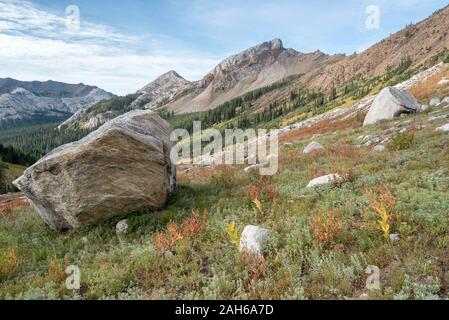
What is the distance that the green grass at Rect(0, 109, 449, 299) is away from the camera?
6242 millimetres

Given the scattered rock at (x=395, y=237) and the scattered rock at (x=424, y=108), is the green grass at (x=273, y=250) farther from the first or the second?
the scattered rock at (x=424, y=108)

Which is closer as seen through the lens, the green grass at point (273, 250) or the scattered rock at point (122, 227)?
the green grass at point (273, 250)

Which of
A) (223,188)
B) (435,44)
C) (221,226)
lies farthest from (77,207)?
(435,44)

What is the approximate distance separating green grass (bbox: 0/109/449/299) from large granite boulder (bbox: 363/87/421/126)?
15.4m

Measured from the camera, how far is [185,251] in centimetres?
835

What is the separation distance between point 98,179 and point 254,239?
557 cm

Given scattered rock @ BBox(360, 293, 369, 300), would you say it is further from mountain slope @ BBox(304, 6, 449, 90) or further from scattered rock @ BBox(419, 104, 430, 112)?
mountain slope @ BBox(304, 6, 449, 90)

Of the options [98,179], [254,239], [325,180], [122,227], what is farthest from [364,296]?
[98,179]

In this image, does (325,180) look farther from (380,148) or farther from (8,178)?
(8,178)

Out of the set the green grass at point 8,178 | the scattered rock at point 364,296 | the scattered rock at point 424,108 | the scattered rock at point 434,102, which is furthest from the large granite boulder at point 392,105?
the green grass at point 8,178

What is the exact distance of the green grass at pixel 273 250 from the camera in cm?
624

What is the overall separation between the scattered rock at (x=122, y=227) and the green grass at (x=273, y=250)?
0.17 m

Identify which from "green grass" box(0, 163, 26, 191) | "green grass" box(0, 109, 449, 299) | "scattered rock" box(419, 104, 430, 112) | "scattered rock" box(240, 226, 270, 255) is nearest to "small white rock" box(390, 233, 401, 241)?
"green grass" box(0, 109, 449, 299)
